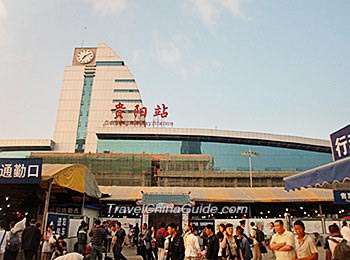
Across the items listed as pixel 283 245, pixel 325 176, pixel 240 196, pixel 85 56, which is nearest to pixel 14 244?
pixel 283 245

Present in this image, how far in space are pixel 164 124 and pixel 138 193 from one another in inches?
952

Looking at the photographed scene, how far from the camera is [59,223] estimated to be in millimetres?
11898

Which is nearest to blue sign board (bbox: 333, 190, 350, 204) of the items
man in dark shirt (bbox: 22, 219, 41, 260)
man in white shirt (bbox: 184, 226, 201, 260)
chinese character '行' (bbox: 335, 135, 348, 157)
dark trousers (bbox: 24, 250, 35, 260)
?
chinese character '行' (bbox: 335, 135, 348, 157)

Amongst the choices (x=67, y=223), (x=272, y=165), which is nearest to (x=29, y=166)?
(x=67, y=223)

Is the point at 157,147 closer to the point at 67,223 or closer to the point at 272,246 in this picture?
the point at 67,223

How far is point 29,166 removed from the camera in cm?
1121

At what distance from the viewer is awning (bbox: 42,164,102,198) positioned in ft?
39.7

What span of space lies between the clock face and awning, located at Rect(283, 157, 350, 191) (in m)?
61.8

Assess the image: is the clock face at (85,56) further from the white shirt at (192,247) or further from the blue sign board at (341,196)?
the white shirt at (192,247)

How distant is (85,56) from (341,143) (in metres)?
64.7

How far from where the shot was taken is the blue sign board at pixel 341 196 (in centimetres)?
1399

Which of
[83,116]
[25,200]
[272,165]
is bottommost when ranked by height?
[25,200]

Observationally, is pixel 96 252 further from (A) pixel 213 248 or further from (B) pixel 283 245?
(B) pixel 283 245

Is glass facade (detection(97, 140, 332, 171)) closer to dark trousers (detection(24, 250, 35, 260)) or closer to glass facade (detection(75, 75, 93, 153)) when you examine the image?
glass facade (detection(75, 75, 93, 153))
